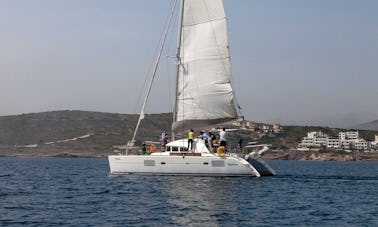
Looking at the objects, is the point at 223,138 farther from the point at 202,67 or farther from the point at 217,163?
the point at 202,67

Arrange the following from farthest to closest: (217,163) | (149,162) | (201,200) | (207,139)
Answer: (207,139) < (149,162) < (217,163) < (201,200)

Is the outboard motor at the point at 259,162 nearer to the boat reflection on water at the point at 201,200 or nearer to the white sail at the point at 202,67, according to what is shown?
the boat reflection on water at the point at 201,200

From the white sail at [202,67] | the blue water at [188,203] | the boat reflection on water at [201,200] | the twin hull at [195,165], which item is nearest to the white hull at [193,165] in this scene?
the twin hull at [195,165]

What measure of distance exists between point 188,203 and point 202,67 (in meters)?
18.2

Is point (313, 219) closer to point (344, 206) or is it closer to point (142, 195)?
point (344, 206)

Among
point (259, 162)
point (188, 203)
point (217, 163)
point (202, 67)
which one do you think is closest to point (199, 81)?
point (202, 67)

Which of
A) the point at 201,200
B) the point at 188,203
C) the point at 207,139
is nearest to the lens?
the point at 188,203

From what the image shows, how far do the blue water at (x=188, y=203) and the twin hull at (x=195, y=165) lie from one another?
1011mm

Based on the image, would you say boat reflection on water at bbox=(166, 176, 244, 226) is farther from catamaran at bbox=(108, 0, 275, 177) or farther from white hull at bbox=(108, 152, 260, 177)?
catamaran at bbox=(108, 0, 275, 177)

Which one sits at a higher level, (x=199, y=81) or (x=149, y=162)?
(x=199, y=81)

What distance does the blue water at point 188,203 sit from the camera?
24469mm

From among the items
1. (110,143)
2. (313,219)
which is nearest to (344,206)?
(313,219)

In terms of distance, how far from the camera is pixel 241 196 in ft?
108

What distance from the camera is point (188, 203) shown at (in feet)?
96.8
